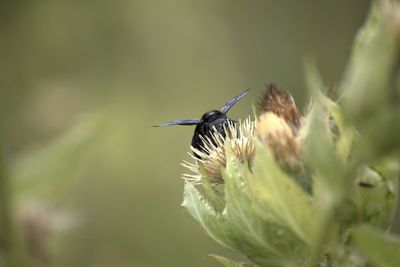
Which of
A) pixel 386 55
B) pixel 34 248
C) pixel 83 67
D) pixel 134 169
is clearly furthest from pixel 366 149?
pixel 83 67

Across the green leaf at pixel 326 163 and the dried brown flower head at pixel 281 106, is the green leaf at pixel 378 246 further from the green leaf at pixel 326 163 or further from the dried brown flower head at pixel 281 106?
the dried brown flower head at pixel 281 106

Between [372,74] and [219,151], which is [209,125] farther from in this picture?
[372,74]

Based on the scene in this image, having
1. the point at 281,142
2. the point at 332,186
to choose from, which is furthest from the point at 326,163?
the point at 281,142

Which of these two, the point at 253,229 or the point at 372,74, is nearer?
the point at 372,74

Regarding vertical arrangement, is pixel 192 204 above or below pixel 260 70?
below

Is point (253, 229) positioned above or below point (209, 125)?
below

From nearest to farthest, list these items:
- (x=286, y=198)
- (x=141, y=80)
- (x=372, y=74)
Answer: (x=372, y=74), (x=286, y=198), (x=141, y=80)

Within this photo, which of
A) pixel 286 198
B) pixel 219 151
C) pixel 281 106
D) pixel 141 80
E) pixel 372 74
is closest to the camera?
pixel 372 74

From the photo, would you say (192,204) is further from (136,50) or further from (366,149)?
(136,50)
